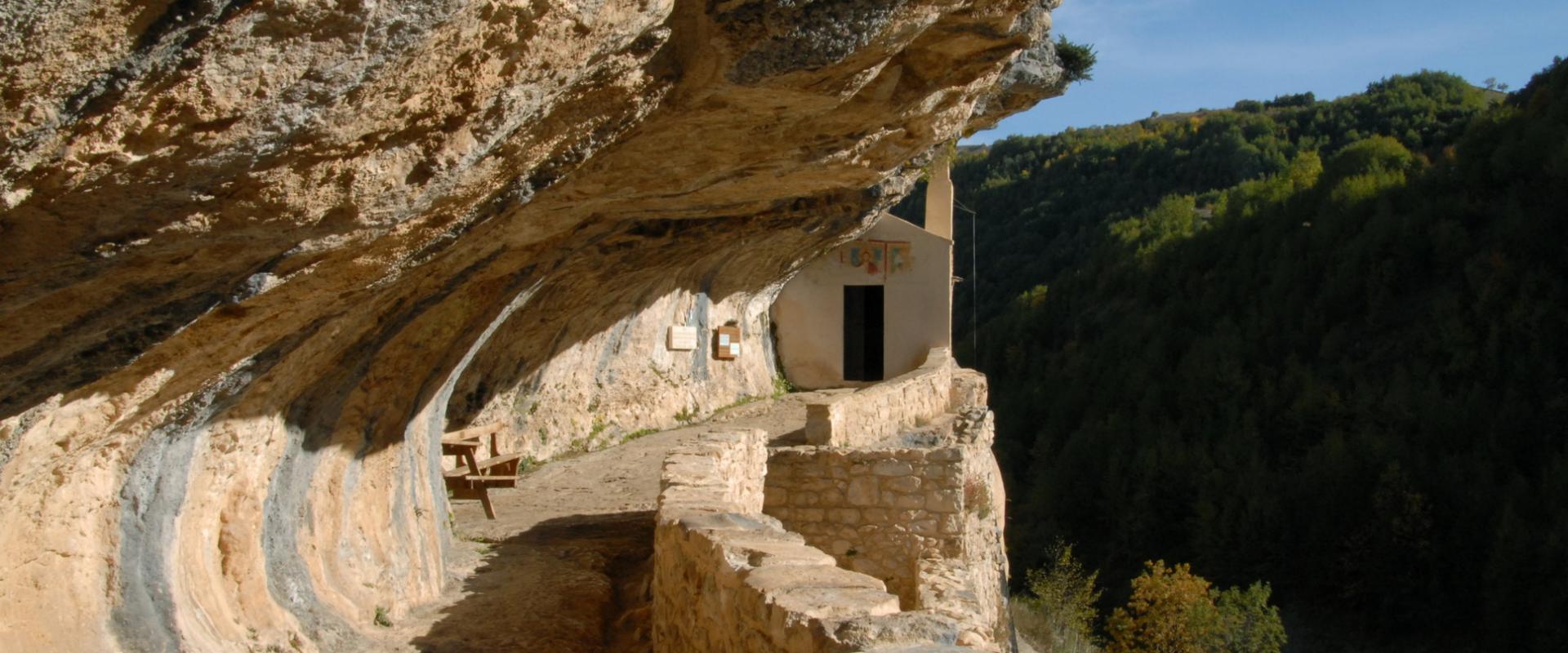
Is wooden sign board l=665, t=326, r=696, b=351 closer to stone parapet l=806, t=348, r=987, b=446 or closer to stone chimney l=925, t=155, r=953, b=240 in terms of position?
stone parapet l=806, t=348, r=987, b=446

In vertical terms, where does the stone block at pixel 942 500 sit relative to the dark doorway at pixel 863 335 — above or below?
below

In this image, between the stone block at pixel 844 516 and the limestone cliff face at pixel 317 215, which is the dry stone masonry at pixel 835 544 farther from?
the limestone cliff face at pixel 317 215

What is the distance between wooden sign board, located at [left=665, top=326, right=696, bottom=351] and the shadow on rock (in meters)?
5.27

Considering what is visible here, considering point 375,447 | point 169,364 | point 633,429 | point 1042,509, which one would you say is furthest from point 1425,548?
point 169,364

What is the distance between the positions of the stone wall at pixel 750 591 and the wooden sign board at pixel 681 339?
6752 mm

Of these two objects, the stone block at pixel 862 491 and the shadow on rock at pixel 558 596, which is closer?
the shadow on rock at pixel 558 596

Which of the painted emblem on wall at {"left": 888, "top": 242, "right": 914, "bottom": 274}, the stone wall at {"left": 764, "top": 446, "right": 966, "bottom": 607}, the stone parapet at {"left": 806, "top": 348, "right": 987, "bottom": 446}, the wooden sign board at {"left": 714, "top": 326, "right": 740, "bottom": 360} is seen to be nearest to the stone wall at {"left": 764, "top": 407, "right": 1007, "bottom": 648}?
the stone wall at {"left": 764, "top": 446, "right": 966, "bottom": 607}

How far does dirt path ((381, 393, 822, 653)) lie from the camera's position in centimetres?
589

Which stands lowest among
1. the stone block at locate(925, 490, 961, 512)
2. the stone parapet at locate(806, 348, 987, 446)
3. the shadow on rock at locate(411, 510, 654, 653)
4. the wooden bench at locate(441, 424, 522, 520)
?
the shadow on rock at locate(411, 510, 654, 653)

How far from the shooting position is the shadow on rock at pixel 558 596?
5.84 meters

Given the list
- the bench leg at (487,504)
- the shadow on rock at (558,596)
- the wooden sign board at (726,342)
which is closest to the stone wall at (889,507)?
the shadow on rock at (558,596)

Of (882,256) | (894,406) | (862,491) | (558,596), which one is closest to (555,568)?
(558,596)

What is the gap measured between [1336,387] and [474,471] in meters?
24.9

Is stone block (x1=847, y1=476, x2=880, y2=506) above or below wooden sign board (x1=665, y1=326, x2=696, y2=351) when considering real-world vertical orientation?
below
